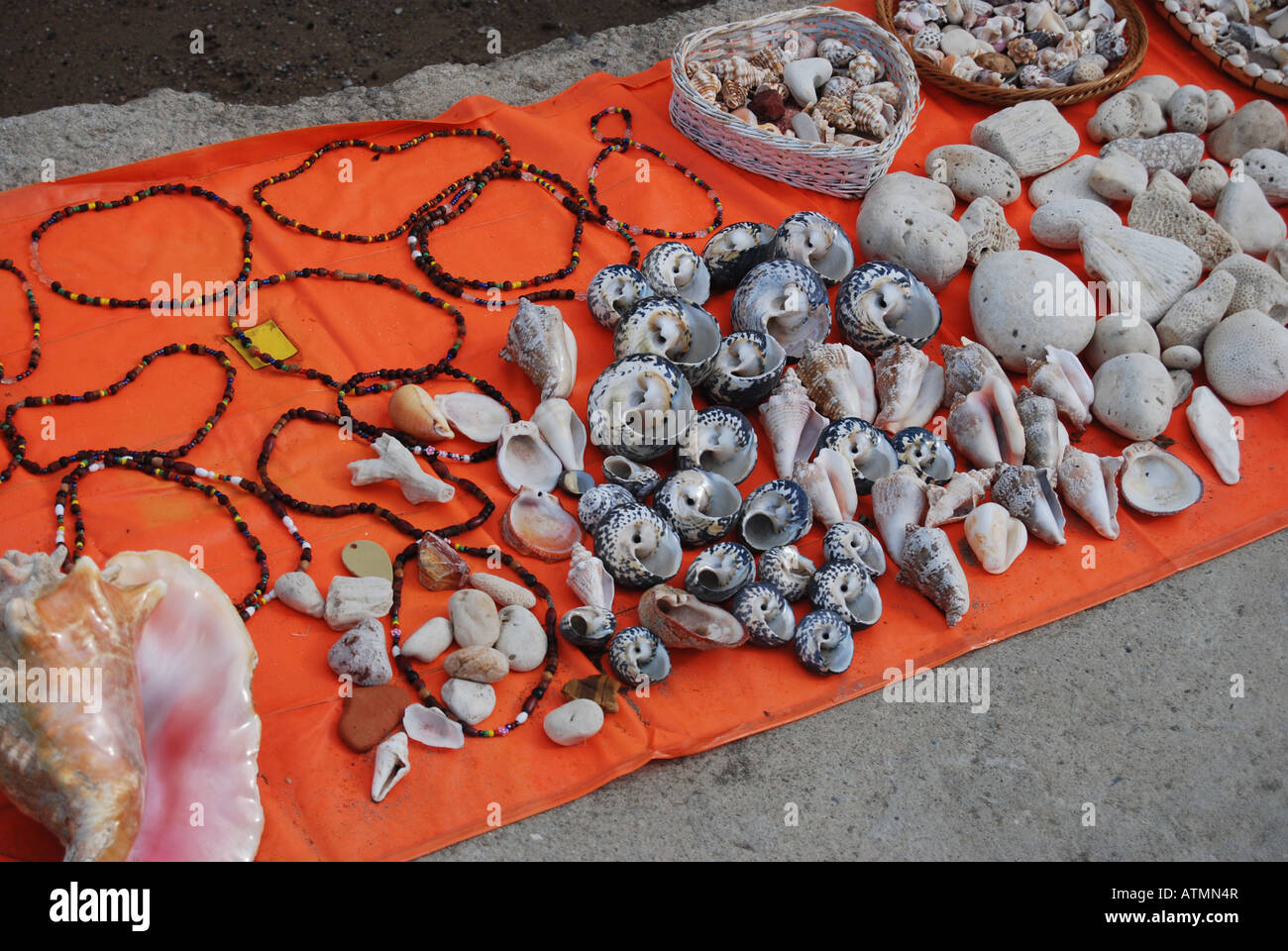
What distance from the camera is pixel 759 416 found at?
2.93m

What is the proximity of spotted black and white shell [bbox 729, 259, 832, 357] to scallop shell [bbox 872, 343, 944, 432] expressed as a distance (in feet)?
0.69

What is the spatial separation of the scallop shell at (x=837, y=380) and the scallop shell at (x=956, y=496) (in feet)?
1.01

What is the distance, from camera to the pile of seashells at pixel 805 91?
143 inches

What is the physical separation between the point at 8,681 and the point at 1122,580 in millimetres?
2384

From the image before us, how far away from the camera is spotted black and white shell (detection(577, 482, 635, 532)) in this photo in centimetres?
254

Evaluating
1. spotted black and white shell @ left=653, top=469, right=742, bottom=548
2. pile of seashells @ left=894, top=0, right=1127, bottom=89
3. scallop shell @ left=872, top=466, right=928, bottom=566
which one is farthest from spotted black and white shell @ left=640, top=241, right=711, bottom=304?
pile of seashells @ left=894, top=0, right=1127, bottom=89

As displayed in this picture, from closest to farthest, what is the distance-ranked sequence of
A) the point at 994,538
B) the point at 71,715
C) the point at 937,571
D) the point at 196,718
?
the point at 71,715 → the point at 196,718 → the point at 937,571 → the point at 994,538

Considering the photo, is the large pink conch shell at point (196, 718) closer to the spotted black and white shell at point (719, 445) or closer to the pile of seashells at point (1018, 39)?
the spotted black and white shell at point (719, 445)

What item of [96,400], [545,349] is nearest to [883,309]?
[545,349]

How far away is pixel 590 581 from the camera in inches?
95.7

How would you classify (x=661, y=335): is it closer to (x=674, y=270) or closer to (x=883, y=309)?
(x=674, y=270)

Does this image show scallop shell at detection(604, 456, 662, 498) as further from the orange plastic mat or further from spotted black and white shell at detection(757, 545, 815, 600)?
spotted black and white shell at detection(757, 545, 815, 600)

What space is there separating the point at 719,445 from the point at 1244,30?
A: 307 centimetres

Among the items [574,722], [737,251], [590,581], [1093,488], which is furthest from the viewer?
[737,251]
